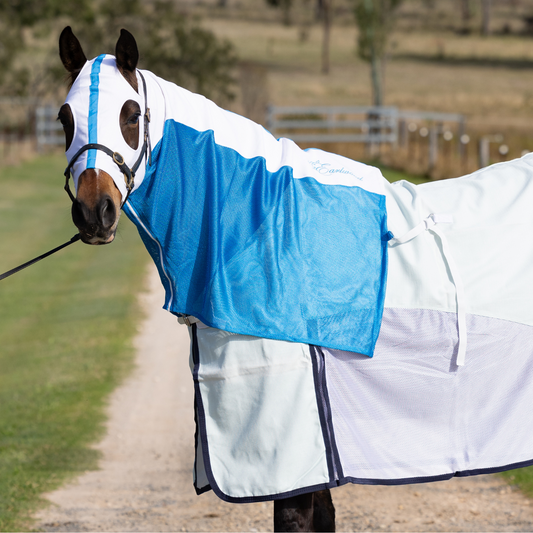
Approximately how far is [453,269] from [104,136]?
56.9 inches

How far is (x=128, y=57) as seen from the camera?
8.86ft

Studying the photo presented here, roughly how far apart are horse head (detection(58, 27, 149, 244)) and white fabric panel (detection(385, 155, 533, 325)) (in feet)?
3.50

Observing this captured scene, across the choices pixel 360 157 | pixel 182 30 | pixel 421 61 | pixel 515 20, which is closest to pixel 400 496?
pixel 360 157

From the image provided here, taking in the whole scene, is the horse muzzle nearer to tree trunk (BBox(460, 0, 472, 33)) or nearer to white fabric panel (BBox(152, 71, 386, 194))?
white fabric panel (BBox(152, 71, 386, 194))

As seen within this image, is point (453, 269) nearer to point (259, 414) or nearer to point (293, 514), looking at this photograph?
point (259, 414)

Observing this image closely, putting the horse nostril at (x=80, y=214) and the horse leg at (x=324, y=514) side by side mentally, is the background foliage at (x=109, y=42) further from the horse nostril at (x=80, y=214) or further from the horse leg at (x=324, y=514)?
the horse nostril at (x=80, y=214)

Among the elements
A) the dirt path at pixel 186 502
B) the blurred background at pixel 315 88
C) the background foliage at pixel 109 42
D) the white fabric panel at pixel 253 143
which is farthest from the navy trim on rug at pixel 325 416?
the background foliage at pixel 109 42

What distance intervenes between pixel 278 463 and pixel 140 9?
96.8 ft

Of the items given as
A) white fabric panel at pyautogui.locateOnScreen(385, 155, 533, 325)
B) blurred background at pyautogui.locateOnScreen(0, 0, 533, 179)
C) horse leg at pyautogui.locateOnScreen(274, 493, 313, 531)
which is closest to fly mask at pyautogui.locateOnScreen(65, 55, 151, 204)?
white fabric panel at pyautogui.locateOnScreen(385, 155, 533, 325)

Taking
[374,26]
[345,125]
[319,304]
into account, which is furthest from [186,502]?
[374,26]

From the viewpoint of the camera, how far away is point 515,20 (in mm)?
69812

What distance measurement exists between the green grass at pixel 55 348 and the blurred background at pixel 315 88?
7671 mm

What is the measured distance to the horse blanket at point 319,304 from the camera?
2.71 metres

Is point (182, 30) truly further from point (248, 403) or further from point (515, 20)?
point (515, 20)
